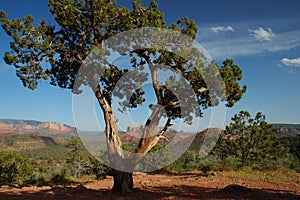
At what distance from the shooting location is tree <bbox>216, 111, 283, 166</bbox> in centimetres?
2164

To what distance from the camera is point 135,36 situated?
9367 mm

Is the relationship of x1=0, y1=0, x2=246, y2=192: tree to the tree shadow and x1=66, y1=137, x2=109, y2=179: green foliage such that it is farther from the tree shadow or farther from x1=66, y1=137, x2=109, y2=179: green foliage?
x1=66, y1=137, x2=109, y2=179: green foliage

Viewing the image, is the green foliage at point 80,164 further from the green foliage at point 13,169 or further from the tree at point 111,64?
the tree at point 111,64

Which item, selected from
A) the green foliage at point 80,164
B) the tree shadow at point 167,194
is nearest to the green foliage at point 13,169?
the green foliage at point 80,164

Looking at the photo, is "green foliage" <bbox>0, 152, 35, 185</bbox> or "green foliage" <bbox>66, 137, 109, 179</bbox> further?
"green foliage" <bbox>0, 152, 35, 185</bbox>

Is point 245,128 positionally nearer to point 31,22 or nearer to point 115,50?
point 115,50

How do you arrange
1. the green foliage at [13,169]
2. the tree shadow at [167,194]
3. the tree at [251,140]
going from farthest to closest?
the green foliage at [13,169]
the tree at [251,140]
the tree shadow at [167,194]

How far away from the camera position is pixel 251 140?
22.0 meters

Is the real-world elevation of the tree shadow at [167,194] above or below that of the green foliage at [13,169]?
above

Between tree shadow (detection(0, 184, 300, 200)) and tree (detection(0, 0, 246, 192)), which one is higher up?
tree (detection(0, 0, 246, 192))

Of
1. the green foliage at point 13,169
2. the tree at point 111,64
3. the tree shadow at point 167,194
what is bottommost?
the green foliage at point 13,169

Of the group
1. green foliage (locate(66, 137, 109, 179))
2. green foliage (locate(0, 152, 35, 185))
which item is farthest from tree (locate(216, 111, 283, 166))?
green foliage (locate(0, 152, 35, 185))

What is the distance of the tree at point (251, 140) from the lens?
21.6m

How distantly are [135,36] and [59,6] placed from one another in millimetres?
2884
